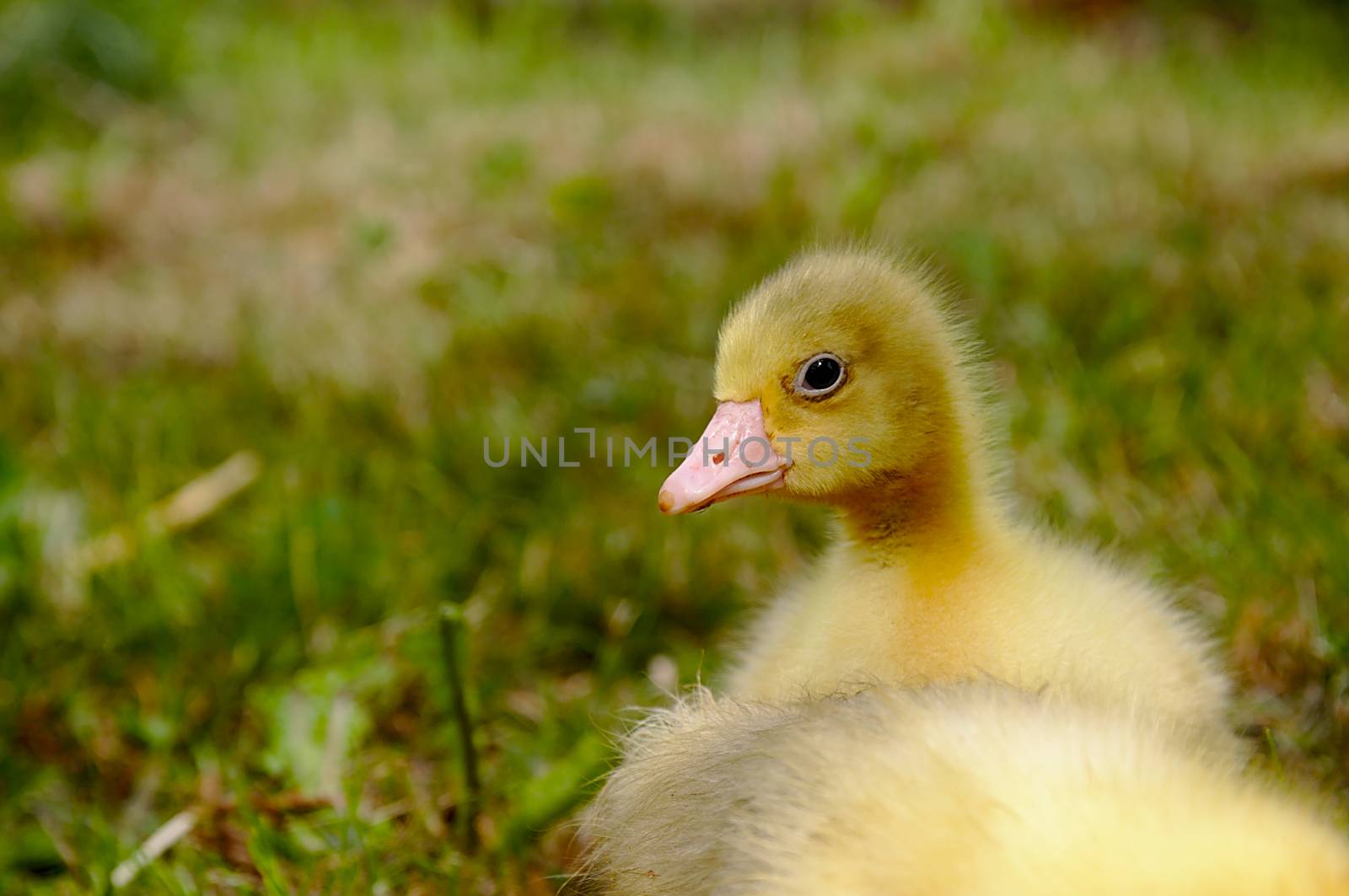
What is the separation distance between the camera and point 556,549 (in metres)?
2.33

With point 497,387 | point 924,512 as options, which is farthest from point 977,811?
point 497,387

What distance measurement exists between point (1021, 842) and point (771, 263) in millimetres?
2576

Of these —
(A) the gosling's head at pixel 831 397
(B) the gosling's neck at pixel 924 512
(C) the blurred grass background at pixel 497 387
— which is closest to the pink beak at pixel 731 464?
(A) the gosling's head at pixel 831 397

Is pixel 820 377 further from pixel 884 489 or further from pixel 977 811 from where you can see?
pixel 977 811

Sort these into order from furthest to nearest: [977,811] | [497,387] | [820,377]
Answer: [497,387]
[820,377]
[977,811]

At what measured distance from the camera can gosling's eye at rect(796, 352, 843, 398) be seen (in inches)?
57.9

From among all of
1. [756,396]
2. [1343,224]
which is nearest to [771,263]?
[1343,224]

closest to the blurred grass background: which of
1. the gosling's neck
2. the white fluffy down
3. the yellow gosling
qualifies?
the yellow gosling

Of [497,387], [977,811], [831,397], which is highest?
[497,387]

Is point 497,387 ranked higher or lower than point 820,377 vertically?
higher

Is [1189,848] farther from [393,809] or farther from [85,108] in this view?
[85,108]

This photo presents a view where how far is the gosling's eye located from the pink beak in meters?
0.07

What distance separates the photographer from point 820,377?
1.48 metres

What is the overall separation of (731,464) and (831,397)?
142 millimetres
